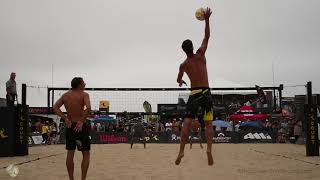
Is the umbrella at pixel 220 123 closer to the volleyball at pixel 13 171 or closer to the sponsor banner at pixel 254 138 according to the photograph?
the sponsor banner at pixel 254 138

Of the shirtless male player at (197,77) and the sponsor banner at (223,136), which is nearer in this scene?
the shirtless male player at (197,77)

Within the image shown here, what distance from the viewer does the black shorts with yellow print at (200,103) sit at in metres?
6.81

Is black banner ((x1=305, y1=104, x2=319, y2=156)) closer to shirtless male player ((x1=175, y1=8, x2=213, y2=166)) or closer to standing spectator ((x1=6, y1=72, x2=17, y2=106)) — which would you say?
shirtless male player ((x1=175, y1=8, x2=213, y2=166))

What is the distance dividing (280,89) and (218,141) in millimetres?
6362

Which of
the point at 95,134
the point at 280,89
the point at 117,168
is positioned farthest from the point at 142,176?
the point at 95,134

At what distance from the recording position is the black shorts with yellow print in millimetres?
6809

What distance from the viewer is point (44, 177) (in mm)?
9250

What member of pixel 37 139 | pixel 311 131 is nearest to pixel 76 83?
pixel 311 131

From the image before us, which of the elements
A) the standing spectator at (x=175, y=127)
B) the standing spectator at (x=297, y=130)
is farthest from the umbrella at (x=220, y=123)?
the standing spectator at (x=297, y=130)

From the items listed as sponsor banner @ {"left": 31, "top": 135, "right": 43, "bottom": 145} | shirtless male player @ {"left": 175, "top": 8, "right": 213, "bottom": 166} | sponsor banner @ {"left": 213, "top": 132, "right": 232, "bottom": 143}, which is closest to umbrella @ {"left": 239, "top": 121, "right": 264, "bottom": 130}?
sponsor banner @ {"left": 213, "top": 132, "right": 232, "bottom": 143}

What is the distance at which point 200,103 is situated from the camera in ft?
22.5

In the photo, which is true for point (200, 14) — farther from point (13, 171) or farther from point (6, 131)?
point (6, 131)

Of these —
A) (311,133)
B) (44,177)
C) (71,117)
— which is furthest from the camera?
(311,133)

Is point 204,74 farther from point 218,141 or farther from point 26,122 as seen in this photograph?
point 218,141
